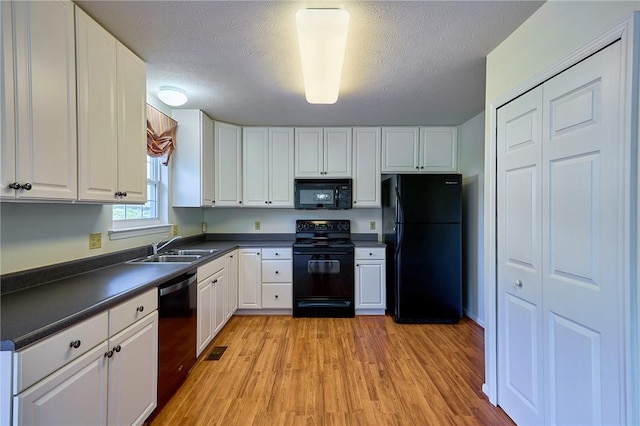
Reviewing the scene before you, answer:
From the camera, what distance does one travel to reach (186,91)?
2.52 metres

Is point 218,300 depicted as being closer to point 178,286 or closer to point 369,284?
point 178,286

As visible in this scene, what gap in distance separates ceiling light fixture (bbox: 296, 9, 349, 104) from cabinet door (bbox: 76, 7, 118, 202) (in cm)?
113

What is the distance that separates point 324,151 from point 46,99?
2.63 m

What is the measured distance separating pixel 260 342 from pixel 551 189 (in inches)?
101

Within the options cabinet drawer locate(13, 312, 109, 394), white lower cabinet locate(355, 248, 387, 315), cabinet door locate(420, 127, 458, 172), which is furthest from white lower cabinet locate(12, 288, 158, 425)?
cabinet door locate(420, 127, 458, 172)

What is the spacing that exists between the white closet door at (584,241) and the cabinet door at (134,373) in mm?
2132

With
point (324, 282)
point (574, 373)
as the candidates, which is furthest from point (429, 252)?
point (574, 373)

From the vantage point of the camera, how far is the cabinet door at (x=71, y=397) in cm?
92

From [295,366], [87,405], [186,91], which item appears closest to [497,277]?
[295,366]

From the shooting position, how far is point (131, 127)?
1.83 m

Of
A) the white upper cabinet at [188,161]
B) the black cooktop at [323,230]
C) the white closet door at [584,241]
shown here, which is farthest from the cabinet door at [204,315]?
the white closet door at [584,241]

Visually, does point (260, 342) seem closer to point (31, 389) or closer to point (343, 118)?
point (31, 389)

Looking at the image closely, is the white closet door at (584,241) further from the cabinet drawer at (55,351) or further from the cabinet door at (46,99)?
the cabinet door at (46,99)

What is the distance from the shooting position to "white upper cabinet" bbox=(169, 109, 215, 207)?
301 cm
